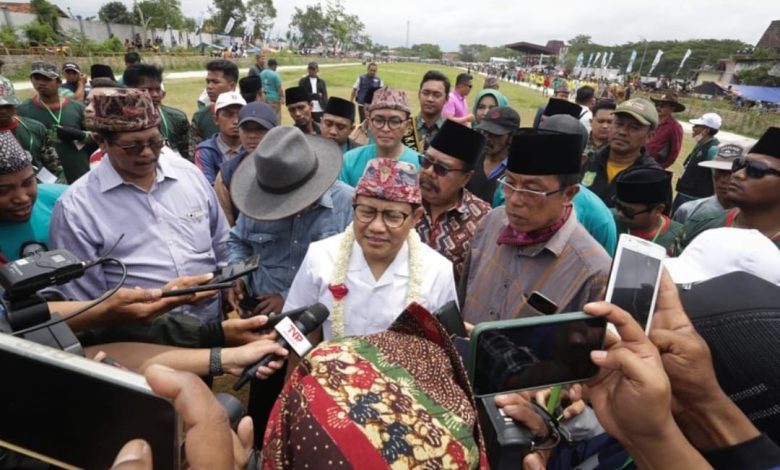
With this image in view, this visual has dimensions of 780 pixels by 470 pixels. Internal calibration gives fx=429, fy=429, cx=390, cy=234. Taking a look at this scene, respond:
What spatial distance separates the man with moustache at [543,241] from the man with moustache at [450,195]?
1.68ft

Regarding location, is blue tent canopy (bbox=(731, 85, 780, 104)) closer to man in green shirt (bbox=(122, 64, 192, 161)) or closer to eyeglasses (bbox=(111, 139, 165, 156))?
man in green shirt (bbox=(122, 64, 192, 161))

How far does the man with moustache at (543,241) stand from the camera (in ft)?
6.25

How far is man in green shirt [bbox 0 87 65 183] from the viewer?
403 centimetres

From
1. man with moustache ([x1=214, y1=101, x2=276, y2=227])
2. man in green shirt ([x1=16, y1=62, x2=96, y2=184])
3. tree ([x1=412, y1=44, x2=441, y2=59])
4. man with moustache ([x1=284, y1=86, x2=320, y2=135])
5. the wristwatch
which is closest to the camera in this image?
the wristwatch

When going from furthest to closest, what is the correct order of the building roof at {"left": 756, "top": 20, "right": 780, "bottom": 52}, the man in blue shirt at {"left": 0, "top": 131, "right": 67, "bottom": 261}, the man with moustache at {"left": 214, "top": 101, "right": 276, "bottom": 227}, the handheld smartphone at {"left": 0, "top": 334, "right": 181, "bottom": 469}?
the building roof at {"left": 756, "top": 20, "right": 780, "bottom": 52}, the man with moustache at {"left": 214, "top": 101, "right": 276, "bottom": 227}, the man in blue shirt at {"left": 0, "top": 131, "right": 67, "bottom": 261}, the handheld smartphone at {"left": 0, "top": 334, "right": 181, "bottom": 469}

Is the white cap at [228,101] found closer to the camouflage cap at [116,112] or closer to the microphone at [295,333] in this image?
the camouflage cap at [116,112]

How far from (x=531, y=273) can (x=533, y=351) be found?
975 millimetres

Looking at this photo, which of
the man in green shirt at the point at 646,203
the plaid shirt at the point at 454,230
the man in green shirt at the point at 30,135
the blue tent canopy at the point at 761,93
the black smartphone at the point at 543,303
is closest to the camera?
the black smartphone at the point at 543,303

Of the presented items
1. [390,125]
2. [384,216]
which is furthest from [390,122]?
[384,216]

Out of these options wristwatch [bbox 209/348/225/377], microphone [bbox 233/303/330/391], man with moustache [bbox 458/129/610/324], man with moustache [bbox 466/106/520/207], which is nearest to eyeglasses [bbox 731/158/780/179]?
man with moustache [bbox 458/129/610/324]

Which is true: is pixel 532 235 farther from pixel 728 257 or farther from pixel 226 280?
pixel 226 280

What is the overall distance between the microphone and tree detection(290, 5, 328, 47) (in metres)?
96.3

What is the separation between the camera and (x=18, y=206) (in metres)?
2.20

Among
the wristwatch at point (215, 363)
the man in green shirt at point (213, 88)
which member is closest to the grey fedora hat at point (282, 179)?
the wristwatch at point (215, 363)
